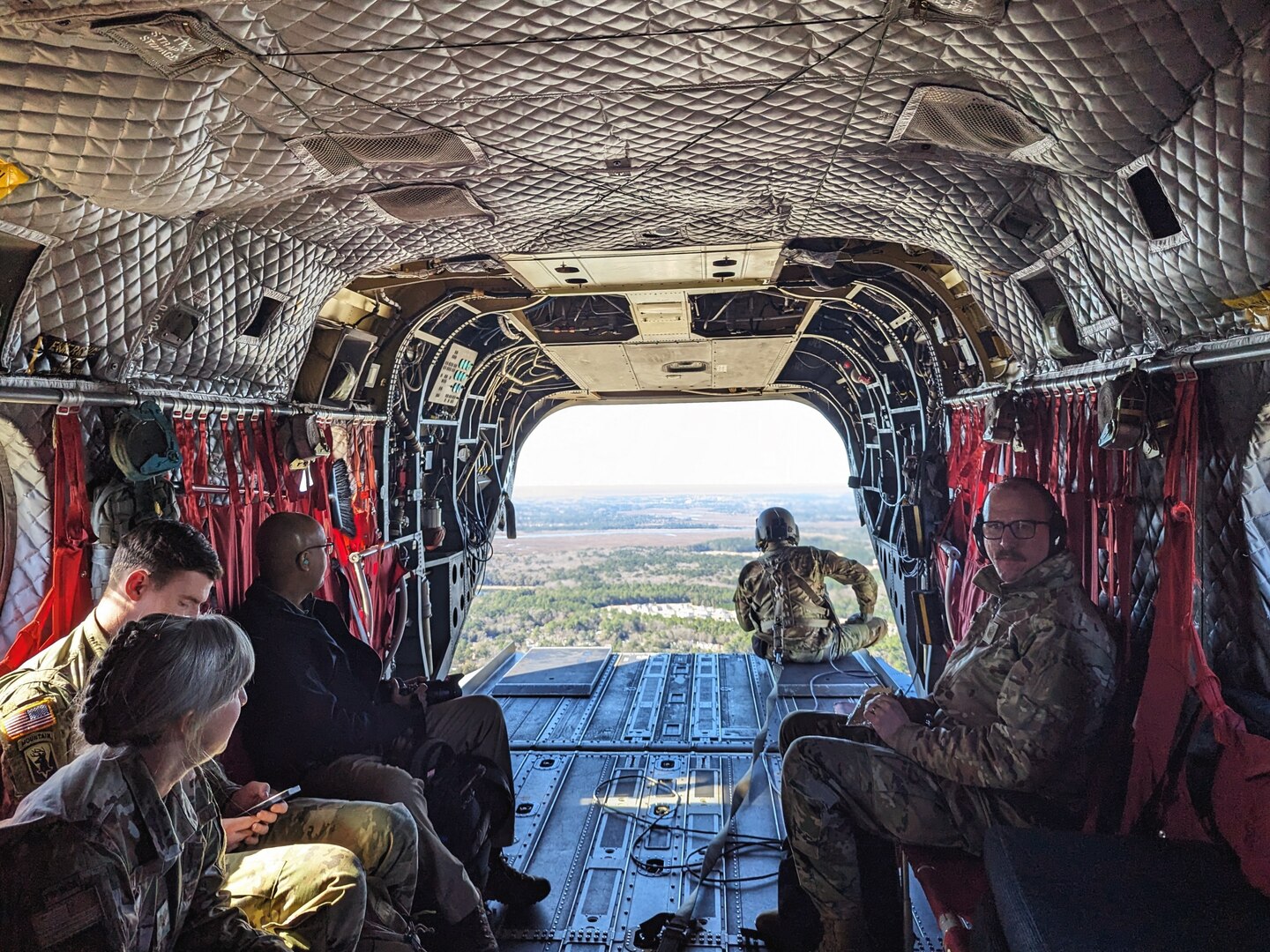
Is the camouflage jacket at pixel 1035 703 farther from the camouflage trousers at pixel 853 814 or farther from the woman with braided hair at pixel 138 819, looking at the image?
the woman with braided hair at pixel 138 819

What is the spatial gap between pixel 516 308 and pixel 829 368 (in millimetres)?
3552

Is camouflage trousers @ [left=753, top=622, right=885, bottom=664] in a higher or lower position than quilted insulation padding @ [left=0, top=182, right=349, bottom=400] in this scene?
lower

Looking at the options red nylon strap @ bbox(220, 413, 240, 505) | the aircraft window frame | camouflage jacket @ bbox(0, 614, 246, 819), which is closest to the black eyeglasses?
the aircraft window frame

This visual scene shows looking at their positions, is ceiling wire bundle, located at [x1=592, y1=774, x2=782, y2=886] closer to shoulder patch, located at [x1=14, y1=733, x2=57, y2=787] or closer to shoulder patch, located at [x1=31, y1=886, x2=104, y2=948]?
shoulder patch, located at [x1=14, y1=733, x2=57, y2=787]

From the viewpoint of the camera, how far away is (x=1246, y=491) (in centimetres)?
211

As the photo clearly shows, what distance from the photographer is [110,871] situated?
1.43m

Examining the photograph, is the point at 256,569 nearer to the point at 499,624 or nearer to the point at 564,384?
the point at 564,384

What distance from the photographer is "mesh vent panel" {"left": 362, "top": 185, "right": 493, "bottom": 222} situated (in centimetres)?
259

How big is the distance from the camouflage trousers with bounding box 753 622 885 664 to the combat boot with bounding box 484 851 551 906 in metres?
3.07

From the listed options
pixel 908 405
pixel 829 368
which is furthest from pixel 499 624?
pixel 908 405

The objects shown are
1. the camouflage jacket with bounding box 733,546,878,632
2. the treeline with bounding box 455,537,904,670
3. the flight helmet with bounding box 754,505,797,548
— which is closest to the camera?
the camouflage jacket with bounding box 733,546,878,632

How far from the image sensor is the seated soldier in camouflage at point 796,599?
5680 mm

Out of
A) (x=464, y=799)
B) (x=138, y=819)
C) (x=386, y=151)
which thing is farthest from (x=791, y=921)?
(x=386, y=151)

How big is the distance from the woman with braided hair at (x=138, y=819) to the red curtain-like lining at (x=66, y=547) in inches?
35.5
